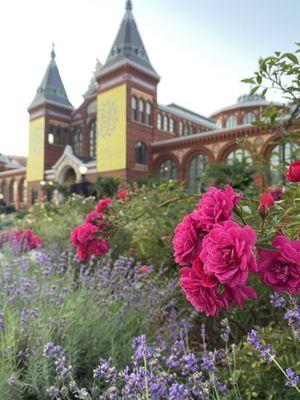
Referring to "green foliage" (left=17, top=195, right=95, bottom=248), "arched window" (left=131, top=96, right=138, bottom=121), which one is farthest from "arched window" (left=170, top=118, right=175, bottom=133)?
"green foliage" (left=17, top=195, right=95, bottom=248)

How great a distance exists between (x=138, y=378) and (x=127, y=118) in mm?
24813

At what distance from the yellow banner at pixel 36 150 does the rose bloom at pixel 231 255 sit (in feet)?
112

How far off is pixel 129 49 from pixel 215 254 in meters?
27.0

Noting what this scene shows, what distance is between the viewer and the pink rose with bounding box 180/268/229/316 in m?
0.86

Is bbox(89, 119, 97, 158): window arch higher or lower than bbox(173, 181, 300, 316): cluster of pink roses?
higher

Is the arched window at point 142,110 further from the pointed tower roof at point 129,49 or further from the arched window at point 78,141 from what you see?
the arched window at point 78,141

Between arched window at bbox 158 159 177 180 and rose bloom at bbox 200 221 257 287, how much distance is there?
25.6 meters

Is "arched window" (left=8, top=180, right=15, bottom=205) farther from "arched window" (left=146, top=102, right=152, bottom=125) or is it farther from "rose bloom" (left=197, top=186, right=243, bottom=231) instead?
"rose bloom" (left=197, top=186, right=243, bottom=231)

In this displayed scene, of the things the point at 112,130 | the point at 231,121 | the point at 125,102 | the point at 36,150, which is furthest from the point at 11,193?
the point at 231,121

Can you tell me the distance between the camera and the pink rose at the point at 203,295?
0.86 metres

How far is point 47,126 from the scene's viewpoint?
33.6 metres

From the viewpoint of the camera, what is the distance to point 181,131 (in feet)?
109

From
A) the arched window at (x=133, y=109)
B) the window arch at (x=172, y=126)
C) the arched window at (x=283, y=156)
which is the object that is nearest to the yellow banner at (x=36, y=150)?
the arched window at (x=133, y=109)

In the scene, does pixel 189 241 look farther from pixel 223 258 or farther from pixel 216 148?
pixel 216 148
